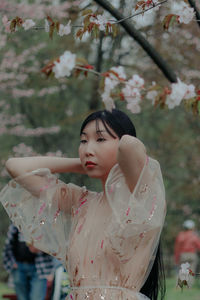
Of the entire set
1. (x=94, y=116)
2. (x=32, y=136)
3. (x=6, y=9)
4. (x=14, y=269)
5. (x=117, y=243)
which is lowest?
(x=14, y=269)

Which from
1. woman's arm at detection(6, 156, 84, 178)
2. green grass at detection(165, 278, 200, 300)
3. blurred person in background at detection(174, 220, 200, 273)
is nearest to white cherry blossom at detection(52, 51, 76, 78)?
woman's arm at detection(6, 156, 84, 178)

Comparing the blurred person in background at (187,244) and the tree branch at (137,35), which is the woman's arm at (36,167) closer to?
the tree branch at (137,35)

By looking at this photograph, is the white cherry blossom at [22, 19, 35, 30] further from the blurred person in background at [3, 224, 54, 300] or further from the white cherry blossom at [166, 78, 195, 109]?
the blurred person in background at [3, 224, 54, 300]

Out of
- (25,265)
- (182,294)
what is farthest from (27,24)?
(182,294)

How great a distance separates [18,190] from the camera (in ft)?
9.91

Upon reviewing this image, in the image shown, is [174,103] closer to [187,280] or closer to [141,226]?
[141,226]

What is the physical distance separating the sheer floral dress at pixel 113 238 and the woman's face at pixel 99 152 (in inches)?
4.8

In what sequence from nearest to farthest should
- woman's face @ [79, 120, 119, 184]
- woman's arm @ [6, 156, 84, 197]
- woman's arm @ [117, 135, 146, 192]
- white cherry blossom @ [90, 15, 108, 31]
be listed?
woman's arm @ [117, 135, 146, 192] < woman's face @ [79, 120, 119, 184] < white cherry blossom @ [90, 15, 108, 31] < woman's arm @ [6, 156, 84, 197]

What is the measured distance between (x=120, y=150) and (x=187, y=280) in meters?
0.77

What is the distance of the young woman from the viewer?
2568 millimetres

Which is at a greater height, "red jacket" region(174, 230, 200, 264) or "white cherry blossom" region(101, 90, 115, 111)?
"white cherry blossom" region(101, 90, 115, 111)

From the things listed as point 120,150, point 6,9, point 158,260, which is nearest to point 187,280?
point 158,260

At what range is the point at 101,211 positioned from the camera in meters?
2.83

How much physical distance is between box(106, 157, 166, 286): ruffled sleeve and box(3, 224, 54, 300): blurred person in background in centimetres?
324
